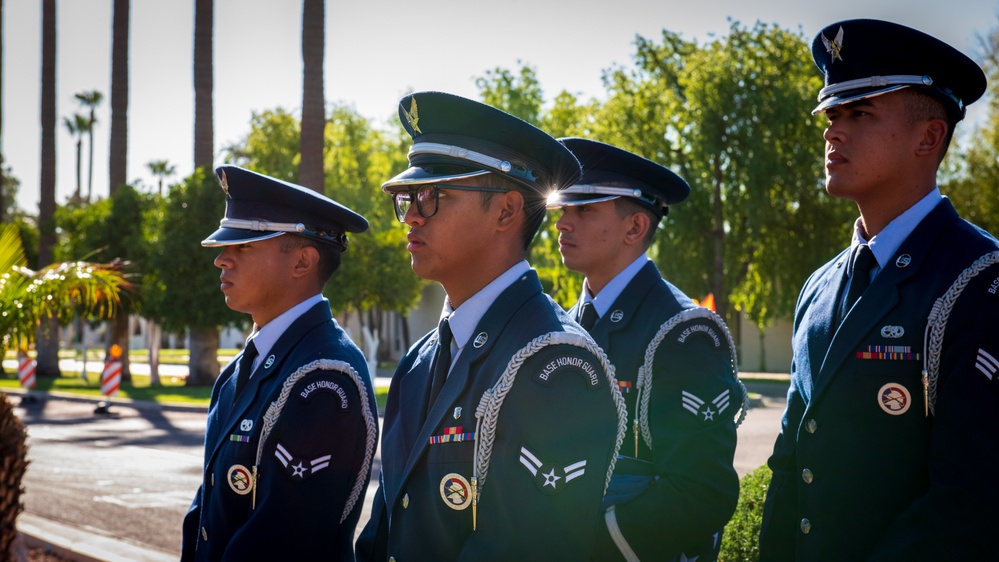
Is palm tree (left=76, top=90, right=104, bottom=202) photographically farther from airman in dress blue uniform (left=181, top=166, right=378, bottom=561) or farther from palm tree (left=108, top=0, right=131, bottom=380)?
airman in dress blue uniform (left=181, top=166, right=378, bottom=561)

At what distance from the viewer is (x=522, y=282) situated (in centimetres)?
290

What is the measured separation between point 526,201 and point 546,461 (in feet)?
2.84

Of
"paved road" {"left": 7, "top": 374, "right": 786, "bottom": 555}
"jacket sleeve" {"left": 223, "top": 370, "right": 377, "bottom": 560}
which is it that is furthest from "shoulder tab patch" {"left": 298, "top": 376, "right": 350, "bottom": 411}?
"paved road" {"left": 7, "top": 374, "right": 786, "bottom": 555}

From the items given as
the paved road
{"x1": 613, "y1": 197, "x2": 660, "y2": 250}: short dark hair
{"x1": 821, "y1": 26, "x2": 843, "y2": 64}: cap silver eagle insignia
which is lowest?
the paved road

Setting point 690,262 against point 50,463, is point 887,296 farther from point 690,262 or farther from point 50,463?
point 690,262

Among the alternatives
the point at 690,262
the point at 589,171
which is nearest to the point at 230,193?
the point at 589,171

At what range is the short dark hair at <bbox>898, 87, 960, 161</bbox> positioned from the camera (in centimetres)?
290

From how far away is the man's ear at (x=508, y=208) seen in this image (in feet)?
9.52

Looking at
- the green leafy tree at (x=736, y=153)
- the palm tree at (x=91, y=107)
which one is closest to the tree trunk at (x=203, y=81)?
the green leafy tree at (x=736, y=153)

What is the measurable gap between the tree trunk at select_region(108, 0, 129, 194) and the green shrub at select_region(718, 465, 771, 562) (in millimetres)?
25641

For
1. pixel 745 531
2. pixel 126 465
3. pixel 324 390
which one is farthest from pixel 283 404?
pixel 126 465

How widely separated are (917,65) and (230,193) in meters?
2.67

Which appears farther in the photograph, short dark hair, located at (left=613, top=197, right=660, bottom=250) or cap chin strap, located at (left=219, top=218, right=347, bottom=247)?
short dark hair, located at (left=613, top=197, right=660, bottom=250)

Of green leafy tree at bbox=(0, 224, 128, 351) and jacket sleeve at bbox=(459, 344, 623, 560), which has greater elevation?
green leafy tree at bbox=(0, 224, 128, 351)
